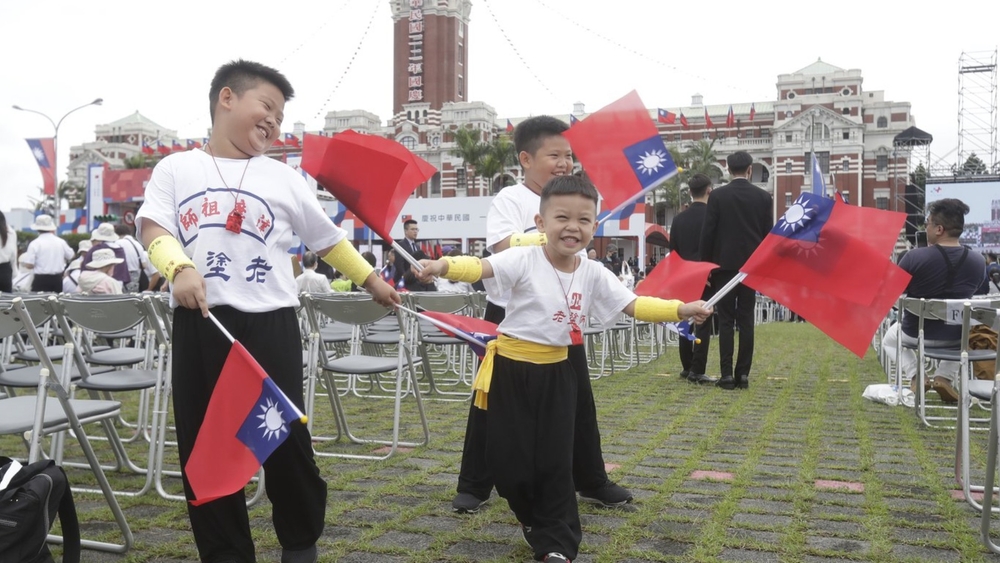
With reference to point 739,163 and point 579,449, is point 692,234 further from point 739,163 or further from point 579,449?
point 579,449

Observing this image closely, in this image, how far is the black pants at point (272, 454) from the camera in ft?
8.92

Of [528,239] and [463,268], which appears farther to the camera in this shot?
[528,239]

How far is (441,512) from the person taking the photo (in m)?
3.71

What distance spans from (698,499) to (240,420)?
2295 mm

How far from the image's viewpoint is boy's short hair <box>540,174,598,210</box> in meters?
3.07

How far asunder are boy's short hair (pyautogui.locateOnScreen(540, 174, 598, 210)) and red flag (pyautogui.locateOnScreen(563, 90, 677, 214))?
3.15ft

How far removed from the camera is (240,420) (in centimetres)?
261

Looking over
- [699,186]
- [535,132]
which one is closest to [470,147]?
[699,186]

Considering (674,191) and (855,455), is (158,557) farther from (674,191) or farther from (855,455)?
(674,191)

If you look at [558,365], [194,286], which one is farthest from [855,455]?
[194,286]

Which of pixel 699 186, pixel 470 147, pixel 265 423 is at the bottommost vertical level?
pixel 265 423

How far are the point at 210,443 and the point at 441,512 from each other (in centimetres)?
140

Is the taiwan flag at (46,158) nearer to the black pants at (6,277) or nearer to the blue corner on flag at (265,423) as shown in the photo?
the black pants at (6,277)

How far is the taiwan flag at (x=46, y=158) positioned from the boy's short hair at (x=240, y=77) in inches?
1426
